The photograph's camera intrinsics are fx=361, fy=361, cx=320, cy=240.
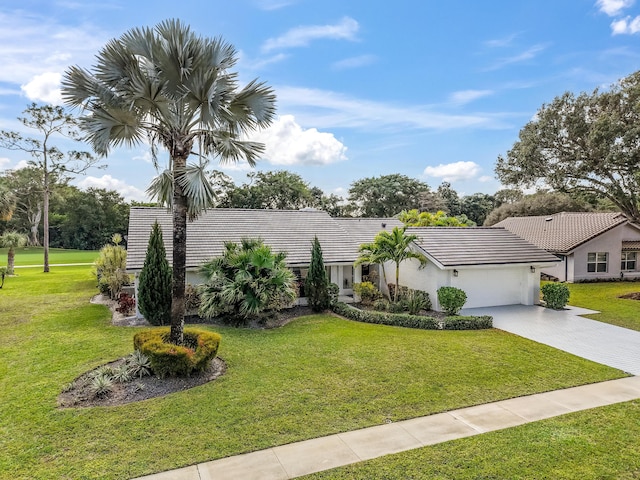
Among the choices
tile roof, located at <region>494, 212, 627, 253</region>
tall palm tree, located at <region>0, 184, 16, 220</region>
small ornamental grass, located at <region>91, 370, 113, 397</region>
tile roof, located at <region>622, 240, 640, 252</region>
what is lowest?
small ornamental grass, located at <region>91, 370, 113, 397</region>

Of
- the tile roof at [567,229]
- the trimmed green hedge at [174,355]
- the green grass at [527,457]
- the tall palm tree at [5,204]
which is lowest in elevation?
the green grass at [527,457]

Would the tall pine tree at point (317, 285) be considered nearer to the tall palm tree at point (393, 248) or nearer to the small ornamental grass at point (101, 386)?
Result: the tall palm tree at point (393, 248)

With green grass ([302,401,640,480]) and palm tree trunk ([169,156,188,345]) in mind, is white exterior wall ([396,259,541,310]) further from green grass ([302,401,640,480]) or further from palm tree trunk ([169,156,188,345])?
palm tree trunk ([169,156,188,345])

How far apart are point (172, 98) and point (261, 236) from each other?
33.1 ft

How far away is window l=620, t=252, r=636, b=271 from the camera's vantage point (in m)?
26.5

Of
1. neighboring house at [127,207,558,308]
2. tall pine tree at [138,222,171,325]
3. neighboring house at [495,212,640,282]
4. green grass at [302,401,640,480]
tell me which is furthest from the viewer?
neighboring house at [495,212,640,282]

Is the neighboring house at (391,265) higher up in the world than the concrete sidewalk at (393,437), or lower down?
higher up

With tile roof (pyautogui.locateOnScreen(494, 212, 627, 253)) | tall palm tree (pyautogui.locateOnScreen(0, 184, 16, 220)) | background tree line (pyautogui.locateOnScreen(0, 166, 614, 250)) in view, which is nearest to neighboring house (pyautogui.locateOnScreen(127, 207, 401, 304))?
tile roof (pyautogui.locateOnScreen(494, 212, 627, 253))

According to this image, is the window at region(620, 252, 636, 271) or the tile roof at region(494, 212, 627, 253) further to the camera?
the window at region(620, 252, 636, 271)

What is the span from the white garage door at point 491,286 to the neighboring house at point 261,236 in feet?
17.3

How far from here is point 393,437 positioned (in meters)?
6.07

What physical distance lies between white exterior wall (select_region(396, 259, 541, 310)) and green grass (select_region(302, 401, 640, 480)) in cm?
979

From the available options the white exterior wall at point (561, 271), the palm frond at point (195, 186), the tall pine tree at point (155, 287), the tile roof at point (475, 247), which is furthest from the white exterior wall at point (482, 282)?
the tall pine tree at point (155, 287)

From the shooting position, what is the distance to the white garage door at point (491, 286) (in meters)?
16.6
